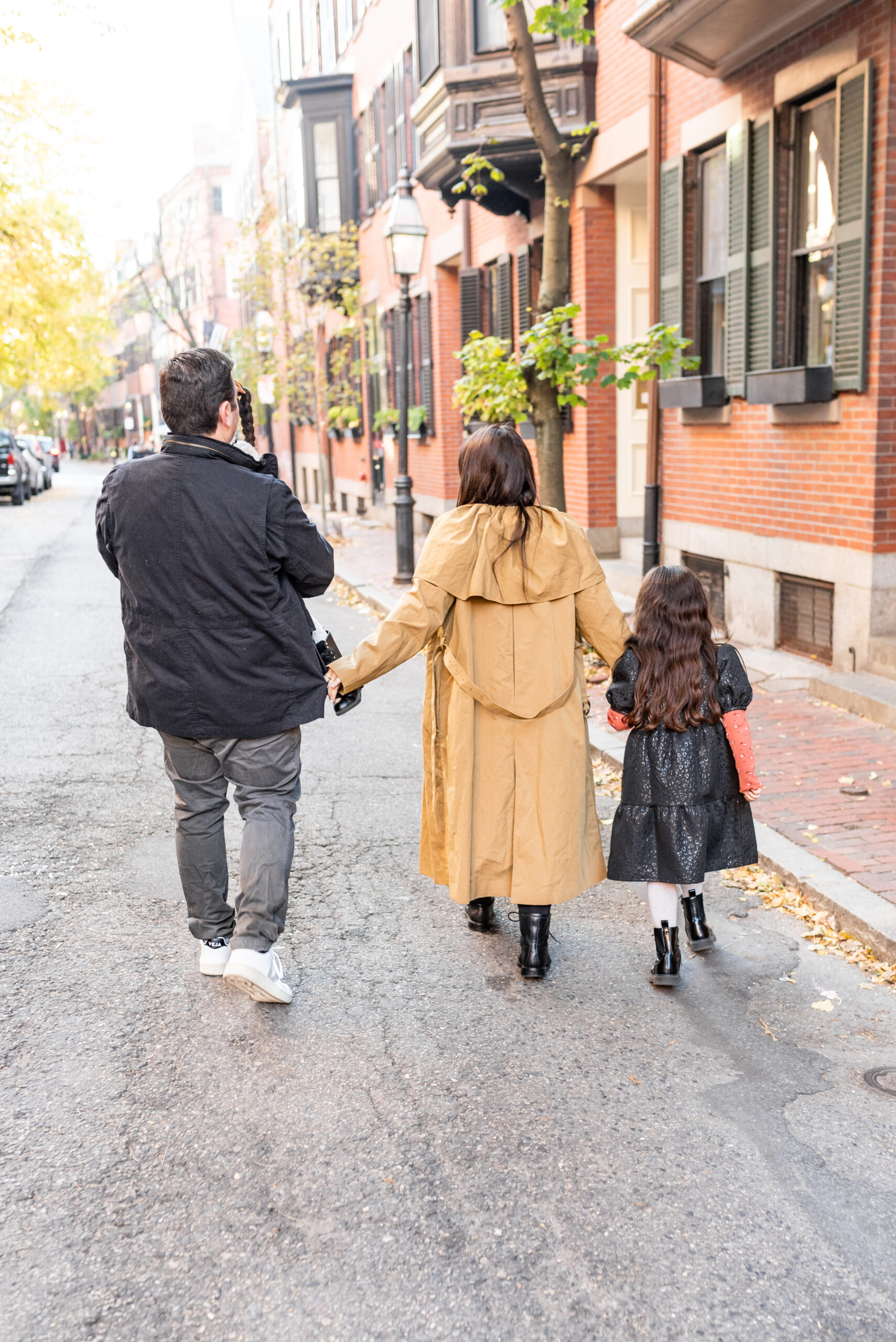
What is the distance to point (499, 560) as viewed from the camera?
12.9 ft

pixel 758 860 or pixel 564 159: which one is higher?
pixel 564 159

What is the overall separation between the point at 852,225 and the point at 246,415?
5.27m

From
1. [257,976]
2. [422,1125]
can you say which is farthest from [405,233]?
[422,1125]

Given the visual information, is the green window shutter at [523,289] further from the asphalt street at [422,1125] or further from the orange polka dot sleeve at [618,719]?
the orange polka dot sleeve at [618,719]

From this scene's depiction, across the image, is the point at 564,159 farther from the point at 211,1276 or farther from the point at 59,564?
the point at 59,564

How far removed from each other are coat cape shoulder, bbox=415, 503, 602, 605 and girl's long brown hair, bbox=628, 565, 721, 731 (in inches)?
11.2

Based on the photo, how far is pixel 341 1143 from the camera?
3145 mm

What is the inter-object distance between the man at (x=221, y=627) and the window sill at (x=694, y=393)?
6580 millimetres

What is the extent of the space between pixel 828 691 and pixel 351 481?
19.3 meters

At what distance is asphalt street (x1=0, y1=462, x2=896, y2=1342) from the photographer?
8.43ft

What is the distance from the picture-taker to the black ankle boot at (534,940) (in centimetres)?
412

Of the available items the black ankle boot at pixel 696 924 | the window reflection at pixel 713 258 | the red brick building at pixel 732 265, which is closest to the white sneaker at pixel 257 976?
the black ankle boot at pixel 696 924

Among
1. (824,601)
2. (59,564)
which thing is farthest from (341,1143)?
(59,564)

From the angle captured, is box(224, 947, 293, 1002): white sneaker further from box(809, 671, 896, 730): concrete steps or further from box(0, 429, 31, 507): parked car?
box(0, 429, 31, 507): parked car
